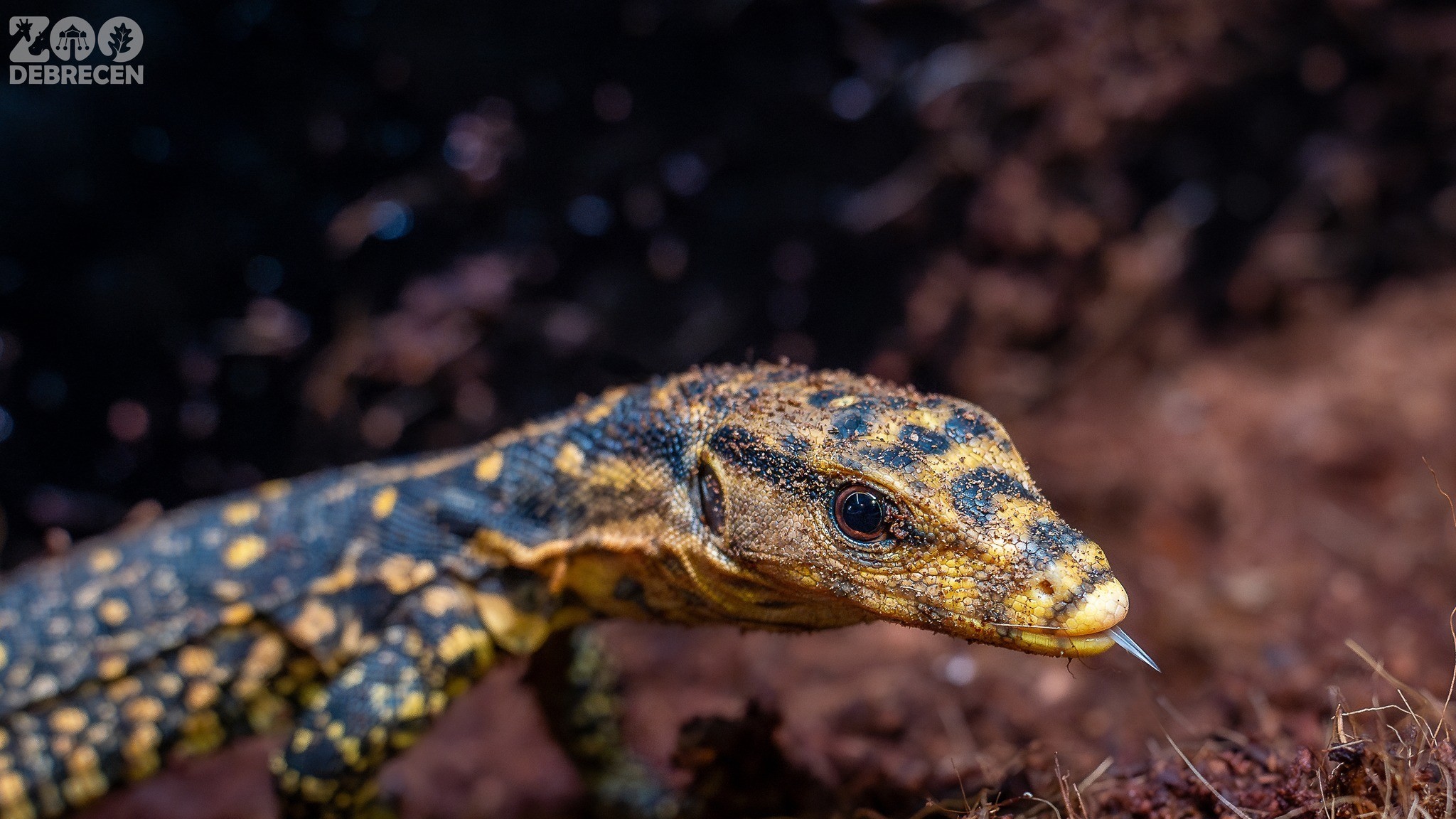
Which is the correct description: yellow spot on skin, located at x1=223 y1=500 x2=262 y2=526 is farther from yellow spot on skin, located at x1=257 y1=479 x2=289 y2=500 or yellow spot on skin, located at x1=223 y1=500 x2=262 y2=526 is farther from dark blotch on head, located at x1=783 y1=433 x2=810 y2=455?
dark blotch on head, located at x1=783 y1=433 x2=810 y2=455

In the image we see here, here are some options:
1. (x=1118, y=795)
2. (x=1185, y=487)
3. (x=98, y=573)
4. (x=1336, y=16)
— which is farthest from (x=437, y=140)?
(x=1336, y=16)

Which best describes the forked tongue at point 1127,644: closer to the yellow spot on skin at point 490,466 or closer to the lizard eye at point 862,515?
the lizard eye at point 862,515

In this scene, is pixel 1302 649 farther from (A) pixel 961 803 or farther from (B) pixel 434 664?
(B) pixel 434 664

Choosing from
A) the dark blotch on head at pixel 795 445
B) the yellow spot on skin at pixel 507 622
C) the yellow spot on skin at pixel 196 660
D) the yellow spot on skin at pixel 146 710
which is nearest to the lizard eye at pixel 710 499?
the dark blotch on head at pixel 795 445

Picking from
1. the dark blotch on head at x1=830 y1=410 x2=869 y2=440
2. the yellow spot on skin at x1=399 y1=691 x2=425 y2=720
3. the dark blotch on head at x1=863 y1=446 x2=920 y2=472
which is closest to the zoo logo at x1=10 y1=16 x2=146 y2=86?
the yellow spot on skin at x1=399 y1=691 x2=425 y2=720

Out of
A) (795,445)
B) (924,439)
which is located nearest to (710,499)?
(795,445)
